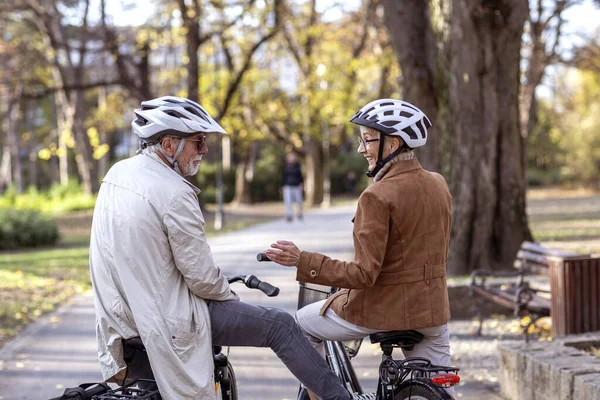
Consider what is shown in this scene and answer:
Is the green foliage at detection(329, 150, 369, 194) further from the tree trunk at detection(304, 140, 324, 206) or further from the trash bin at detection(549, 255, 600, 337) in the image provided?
the trash bin at detection(549, 255, 600, 337)

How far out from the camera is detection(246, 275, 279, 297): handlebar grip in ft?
12.6

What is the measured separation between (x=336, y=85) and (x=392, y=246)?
31941 millimetres

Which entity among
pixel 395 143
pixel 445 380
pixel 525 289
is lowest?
pixel 525 289

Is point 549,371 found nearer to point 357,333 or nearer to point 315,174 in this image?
point 357,333

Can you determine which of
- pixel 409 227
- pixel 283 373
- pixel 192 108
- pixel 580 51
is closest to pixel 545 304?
pixel 283 373

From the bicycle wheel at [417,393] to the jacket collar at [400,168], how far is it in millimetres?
922

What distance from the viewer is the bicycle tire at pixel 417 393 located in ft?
12.2

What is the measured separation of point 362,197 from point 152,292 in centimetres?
98

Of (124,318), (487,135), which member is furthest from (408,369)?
(487,135)

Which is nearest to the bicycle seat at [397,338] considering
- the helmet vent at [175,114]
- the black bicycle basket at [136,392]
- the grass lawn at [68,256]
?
the black bicycle basket at [136,392]

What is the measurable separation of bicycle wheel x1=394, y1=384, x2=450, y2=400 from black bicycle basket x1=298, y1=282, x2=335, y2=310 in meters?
0.74

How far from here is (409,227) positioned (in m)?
3.80

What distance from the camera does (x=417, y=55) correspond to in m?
13.4

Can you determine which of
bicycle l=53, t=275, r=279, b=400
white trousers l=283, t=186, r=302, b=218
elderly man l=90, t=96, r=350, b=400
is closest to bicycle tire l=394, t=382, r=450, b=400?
elderly man l=90, t=96, r=350, b=400
